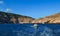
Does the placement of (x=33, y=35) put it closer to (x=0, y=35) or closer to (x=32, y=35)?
(x=32, y=35)

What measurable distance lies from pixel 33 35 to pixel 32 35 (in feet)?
1.00

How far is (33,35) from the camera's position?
6156cm

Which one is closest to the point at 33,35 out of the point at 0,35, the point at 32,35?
the point at 32,35

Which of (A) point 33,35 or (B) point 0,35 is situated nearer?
(B) point 0,35

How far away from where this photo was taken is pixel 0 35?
56.8 meters

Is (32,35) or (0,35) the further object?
(32,35)

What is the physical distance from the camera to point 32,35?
61.7 metres

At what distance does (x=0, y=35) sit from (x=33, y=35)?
943 centimetres

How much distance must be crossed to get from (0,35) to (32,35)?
928 cm
